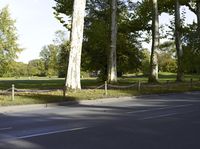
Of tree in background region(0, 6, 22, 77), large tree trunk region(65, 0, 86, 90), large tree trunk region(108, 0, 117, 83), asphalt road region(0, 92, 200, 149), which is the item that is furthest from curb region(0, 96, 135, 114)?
tree in background region(0, 6, 22, 77)

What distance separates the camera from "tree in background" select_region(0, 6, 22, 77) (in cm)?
6462

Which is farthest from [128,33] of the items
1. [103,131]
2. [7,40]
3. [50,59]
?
[50,59]

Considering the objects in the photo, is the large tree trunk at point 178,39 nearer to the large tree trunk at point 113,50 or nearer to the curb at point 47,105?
the large tree trunk at point 113,50

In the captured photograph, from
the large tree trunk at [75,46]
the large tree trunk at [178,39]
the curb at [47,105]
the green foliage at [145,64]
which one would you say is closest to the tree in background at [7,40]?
the green foliage at [145,64]

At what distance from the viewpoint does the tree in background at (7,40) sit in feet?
212

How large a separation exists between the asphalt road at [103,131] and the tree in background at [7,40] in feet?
155

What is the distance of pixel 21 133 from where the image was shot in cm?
1234

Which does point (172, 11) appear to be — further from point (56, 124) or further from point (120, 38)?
point (56, 124)

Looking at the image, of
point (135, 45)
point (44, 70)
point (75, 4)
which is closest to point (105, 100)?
point (75, 4)

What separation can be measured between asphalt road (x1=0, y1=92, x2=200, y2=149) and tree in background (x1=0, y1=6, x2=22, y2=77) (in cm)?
4725

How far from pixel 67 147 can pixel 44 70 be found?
436 ft

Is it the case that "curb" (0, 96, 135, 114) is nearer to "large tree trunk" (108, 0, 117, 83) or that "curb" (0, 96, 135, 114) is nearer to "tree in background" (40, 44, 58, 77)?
"large tree trunk" (108, 0, 117, 83)

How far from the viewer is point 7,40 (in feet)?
214

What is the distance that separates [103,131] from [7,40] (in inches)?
2141
